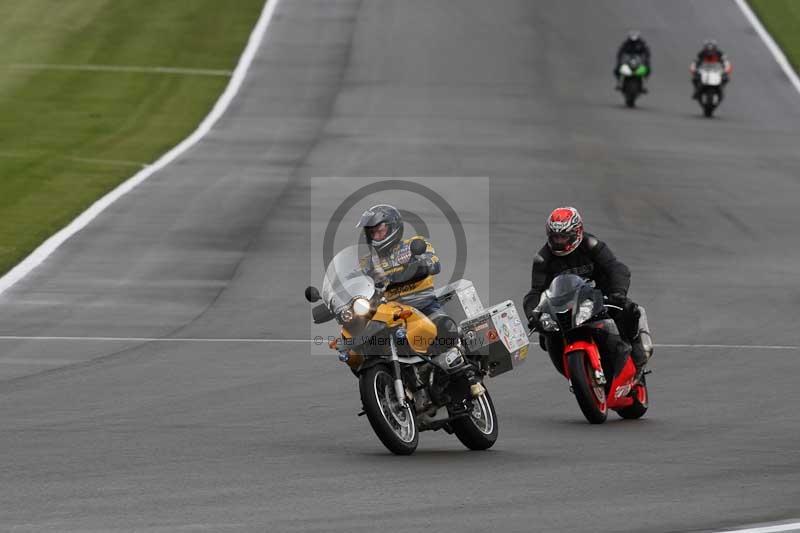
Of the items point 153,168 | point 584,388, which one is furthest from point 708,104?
point 584,388

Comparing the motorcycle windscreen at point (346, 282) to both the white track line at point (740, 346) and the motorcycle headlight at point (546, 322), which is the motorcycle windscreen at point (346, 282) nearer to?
the motorcycle headlight at point (546, 322)

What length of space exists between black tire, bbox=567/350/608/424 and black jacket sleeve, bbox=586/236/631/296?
831mm

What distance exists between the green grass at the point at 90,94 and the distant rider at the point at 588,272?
9497 mm

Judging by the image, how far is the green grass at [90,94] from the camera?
26.9m

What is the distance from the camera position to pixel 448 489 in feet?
32.3

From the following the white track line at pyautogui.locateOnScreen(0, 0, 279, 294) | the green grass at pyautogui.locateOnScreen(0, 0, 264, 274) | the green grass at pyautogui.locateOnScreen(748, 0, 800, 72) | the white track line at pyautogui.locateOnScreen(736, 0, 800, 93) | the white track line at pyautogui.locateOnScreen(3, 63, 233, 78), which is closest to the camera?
the white track line at pyautogui.locateOnScreen(0, 0, 279, 294)

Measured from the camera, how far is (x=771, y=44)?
4828cm

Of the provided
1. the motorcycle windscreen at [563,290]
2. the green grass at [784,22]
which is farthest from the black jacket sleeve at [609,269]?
the green grass at [784,22]

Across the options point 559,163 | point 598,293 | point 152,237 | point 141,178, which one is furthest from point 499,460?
point 559,163

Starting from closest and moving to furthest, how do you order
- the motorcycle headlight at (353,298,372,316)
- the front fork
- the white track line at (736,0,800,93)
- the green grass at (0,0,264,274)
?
the motorcycle headlight at (353,298,372,316)
the front fork
the green grass at (0,0,264,274)
the white track line at (736,0,800,93)

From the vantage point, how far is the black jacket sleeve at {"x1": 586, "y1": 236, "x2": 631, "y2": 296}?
13.7 metres

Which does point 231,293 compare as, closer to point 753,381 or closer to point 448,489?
point 753,381

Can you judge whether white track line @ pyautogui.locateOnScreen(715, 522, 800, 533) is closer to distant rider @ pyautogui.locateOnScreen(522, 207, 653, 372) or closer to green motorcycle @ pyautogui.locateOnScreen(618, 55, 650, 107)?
distant rider @ pyautogui.locateOnScreen(522, 207, 653, 372)

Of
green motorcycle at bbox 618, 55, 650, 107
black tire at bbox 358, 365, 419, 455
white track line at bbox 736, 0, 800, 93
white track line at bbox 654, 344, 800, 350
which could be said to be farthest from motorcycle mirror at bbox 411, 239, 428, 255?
white track line at bbox 736, 0, 800, 93
